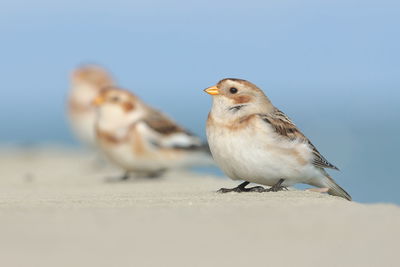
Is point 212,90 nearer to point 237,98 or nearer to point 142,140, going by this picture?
point 237,98

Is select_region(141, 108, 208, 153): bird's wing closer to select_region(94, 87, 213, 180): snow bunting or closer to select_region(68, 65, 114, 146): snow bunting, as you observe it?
select_region(94, 87, 213, 180): snow bunting

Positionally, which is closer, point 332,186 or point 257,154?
point 257,154

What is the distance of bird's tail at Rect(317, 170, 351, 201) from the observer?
24.6 feet

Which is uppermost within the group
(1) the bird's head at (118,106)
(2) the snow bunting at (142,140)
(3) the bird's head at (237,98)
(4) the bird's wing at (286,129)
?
(3) the bird's head at (237,98)

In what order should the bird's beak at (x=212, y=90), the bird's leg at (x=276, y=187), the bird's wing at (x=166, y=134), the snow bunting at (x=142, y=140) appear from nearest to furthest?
the bird's leg at (x=276, y=187) → the bird's beak at (x=212, y=90) → the snow bunting at (x=142, y=140) → the bird's wing at (x=166, y=134)

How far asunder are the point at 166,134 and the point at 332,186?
4110mm

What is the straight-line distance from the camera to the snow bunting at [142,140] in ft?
36.5

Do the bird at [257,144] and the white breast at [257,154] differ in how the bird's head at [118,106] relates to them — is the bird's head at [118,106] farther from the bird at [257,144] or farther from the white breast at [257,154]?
the white breast at [257,154]

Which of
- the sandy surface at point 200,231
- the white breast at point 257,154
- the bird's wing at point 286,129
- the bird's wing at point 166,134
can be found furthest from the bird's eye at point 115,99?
the sandy surface at point 200,231

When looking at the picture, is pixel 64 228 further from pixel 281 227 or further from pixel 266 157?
pixel 266 157

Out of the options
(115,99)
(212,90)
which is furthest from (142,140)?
(212,90)

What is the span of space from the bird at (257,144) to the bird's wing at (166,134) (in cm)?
367

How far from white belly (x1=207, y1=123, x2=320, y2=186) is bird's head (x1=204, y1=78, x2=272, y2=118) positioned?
0.86 feet

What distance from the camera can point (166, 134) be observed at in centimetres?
1137
